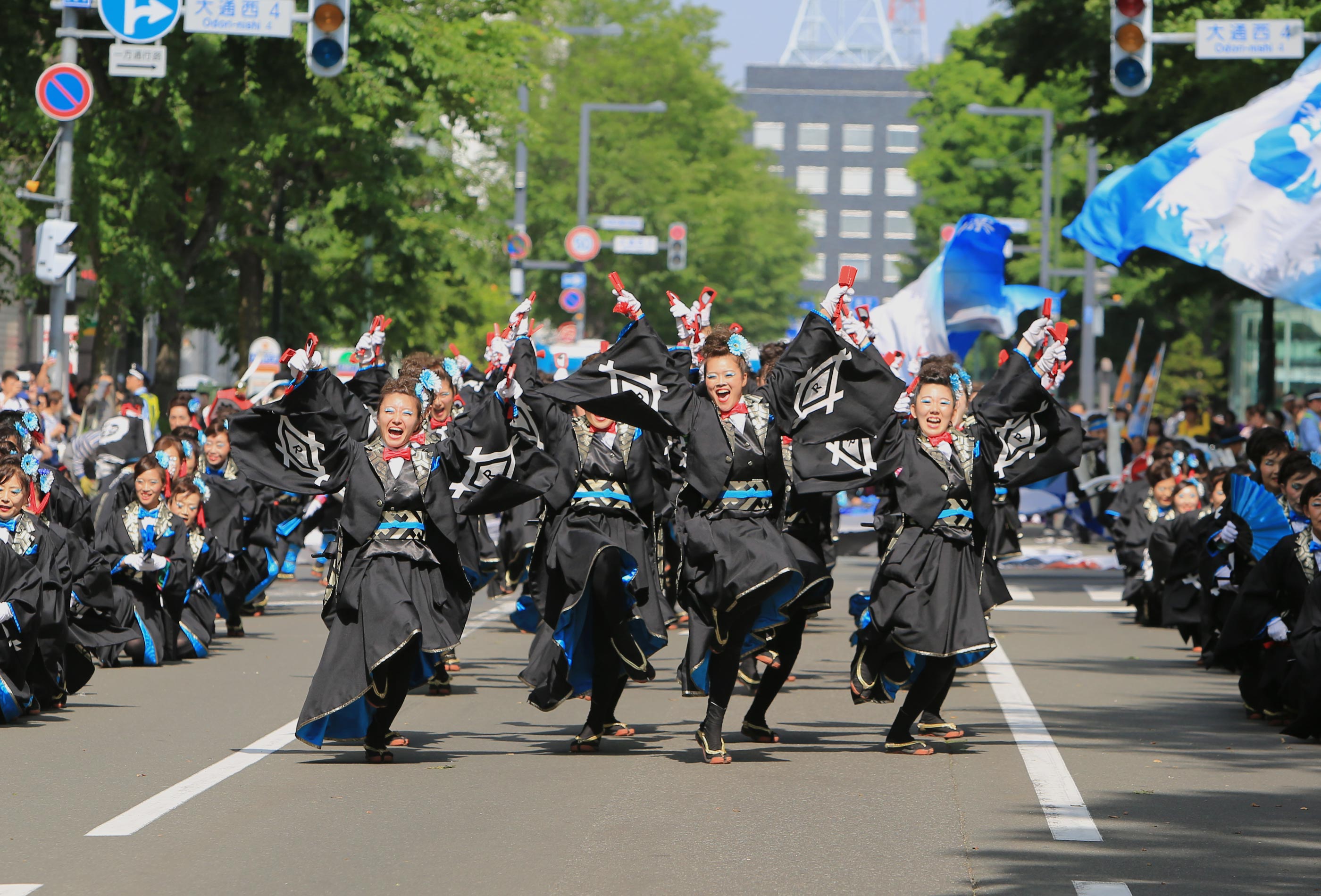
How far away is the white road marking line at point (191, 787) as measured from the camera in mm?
7289

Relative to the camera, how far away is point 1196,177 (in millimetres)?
13117

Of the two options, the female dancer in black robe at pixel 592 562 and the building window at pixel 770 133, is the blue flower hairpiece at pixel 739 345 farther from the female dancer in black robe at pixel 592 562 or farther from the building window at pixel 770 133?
the building window at pixel 770 133

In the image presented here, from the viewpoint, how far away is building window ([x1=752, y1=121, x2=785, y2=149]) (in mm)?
135875

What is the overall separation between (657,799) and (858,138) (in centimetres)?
13222

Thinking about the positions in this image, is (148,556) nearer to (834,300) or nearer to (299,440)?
(299,440)

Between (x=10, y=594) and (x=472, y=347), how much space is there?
37.8 meters

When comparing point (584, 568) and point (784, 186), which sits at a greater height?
point (784, 186)

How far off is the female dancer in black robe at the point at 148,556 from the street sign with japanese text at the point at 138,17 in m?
6.17

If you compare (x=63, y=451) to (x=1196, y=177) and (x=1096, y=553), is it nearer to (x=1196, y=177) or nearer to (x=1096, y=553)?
(x=1196, y=177)

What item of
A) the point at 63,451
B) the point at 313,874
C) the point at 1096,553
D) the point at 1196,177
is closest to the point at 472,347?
the point at 1096,553

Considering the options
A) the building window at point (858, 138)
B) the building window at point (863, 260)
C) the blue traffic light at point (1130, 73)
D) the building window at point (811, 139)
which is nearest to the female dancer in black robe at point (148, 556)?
the blue traffic light at point (1130, 73)

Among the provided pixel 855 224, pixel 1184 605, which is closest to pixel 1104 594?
pixel 1184 605

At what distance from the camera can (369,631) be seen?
28.6ft

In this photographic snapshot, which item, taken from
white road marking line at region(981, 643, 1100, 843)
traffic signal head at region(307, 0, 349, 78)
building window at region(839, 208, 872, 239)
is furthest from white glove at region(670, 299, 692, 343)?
building window at region(839, 208, 872, 239)
